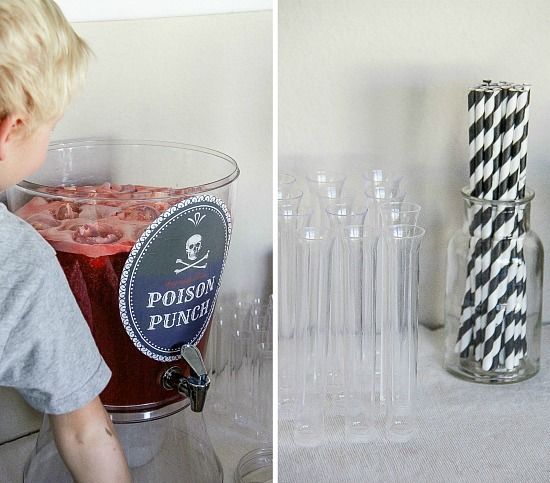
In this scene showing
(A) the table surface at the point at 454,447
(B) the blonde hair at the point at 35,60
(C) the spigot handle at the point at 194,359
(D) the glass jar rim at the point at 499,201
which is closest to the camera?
(B) the blonde hair at the point at 35,60

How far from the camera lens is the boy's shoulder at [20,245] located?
576mm

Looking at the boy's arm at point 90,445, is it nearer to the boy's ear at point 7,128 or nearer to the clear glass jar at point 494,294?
the boy's ear at point 7,128

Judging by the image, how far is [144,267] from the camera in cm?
61

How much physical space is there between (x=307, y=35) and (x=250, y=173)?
23 centimetres

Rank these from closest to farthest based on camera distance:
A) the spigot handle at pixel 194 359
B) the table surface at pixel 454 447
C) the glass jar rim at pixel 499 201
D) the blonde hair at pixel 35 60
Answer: the blonde hair at pixel 35 60, the spigot handle at pixel 194 359, the table surface at pixel 454 447, the glass jar rim at pixel 499 201

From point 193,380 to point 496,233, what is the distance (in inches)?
15.6

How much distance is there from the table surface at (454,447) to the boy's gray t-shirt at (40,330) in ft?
0.81

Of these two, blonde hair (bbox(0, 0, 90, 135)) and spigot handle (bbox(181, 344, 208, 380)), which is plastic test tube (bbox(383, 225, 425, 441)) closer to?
spigot handle (bbox(181, 344, 208, 380))

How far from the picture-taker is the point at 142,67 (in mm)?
682

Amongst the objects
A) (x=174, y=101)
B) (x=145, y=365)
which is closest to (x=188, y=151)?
(x=174, y=101)

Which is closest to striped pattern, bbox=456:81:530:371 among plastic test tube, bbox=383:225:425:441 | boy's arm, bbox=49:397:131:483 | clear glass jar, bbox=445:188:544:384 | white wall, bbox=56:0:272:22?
clear glass jar, bbox=445:188:544:384

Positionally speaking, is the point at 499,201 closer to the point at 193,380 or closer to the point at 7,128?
the point at 193,380

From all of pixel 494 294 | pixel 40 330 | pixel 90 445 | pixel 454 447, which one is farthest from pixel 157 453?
pixel 494 294

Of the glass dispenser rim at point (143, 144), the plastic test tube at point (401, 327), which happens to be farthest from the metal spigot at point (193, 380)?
the plastic test tube at point (401, 327)
